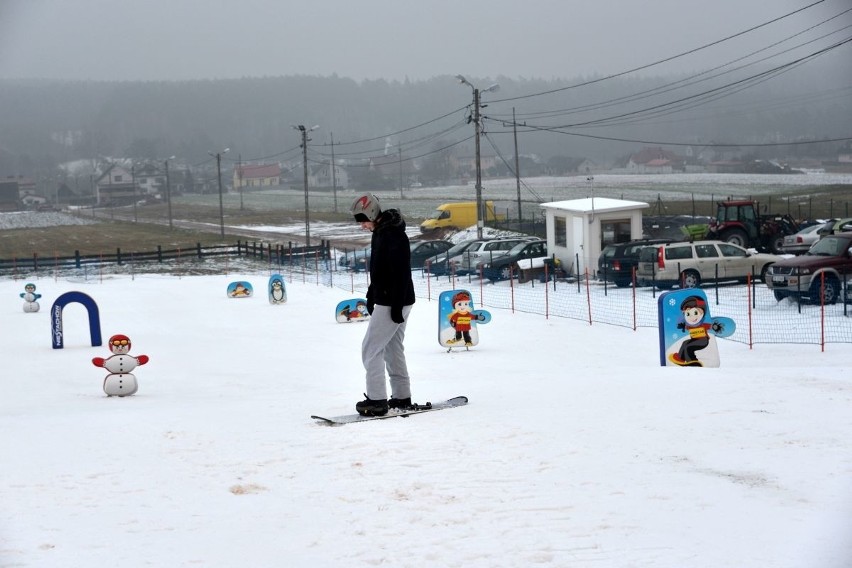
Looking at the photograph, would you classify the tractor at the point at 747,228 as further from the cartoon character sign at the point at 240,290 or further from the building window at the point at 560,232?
the cartoon character sign at the point at 240,290

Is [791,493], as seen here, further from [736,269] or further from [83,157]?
[83,157]

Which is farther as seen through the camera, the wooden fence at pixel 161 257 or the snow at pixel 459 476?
the wooden fence at pixel 161 257

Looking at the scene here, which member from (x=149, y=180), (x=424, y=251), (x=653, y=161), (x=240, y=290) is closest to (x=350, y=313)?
(x=240, y=290)

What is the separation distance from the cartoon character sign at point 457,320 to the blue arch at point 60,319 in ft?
25.8

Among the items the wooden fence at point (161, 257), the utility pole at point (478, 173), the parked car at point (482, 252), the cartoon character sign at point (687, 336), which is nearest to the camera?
the cartoon character sign at point (687, 336)

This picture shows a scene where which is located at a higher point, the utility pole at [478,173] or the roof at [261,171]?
the roof at [261,171]

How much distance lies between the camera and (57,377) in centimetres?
1616

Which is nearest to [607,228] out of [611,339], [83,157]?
[611,339]

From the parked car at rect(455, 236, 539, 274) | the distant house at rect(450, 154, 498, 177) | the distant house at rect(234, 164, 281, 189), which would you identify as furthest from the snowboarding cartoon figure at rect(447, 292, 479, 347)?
the distant house at rect(234, 164, 281, 189)

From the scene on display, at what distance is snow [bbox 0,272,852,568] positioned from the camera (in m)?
5.66

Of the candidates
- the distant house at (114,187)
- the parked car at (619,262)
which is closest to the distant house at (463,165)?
the distant house at (114,187)

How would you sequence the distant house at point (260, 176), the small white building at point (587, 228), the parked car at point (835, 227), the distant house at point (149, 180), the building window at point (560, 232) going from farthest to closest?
1. the distant house at point (149, 180)
2. the distant house at point (260, 176)
3. the parked car at point (835, 227)
4. the building window at point (560, 232)
5. the small white building at point (587, 228)

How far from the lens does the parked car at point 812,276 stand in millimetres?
24188

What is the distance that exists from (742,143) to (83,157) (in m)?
119
